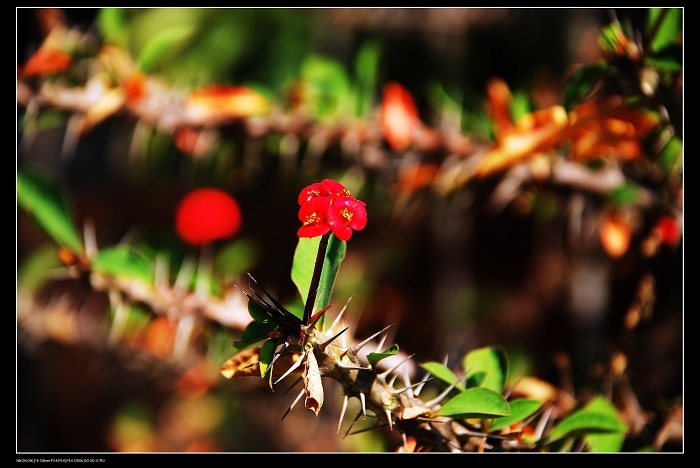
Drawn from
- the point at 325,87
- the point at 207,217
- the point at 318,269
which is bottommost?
the point at 207,217

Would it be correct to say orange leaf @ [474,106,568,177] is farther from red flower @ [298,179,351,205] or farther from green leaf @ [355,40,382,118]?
red flower @ [298,179,351,205]

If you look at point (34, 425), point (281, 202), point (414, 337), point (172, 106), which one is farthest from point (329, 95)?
point (34, 425)

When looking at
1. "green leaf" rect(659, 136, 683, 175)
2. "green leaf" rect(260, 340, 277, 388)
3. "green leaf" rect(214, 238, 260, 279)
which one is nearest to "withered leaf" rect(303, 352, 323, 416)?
"green leaf" rect(260, 340, 277, 388)

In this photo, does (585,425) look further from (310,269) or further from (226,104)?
(226,104)

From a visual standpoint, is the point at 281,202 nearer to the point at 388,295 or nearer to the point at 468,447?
the point at 388,295

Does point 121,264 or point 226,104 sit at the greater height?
point 226,104

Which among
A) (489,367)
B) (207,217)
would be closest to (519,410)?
(489,367)
